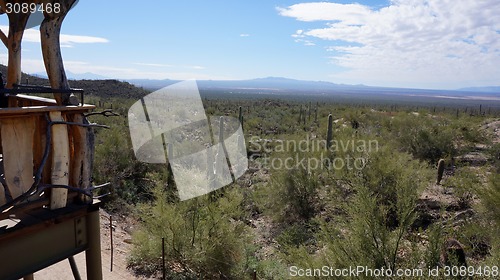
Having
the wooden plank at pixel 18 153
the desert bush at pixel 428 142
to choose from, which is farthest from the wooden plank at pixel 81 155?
the desert bush at pixel 428 142

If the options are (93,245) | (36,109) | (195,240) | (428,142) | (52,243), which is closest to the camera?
(36,109)

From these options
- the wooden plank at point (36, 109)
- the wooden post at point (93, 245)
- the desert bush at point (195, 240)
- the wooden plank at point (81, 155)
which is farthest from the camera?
the desert bush at point (195, 240)

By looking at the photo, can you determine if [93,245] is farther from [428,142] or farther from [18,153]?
[428,142]

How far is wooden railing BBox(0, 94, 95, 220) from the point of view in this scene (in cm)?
301

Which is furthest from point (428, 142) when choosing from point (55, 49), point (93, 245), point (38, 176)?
point (38, 176)

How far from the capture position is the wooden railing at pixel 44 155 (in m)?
3.01

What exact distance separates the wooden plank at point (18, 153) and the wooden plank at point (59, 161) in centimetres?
17

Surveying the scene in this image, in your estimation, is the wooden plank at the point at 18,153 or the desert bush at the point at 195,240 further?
the desert bush at the point at 195,240

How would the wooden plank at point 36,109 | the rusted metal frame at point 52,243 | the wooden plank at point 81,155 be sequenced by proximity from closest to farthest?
the wooden plank at point 36,109 → the rusted metal frame at point 52,243 → the wooden plank at point 81,155

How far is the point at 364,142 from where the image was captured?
38.4 feet

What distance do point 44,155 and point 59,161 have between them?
228mm

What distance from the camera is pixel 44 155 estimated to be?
3090mm

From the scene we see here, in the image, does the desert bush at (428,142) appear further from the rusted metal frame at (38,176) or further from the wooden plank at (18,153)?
the wooden plank at (18,153)

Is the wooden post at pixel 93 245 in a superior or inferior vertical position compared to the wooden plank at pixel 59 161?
inferior
